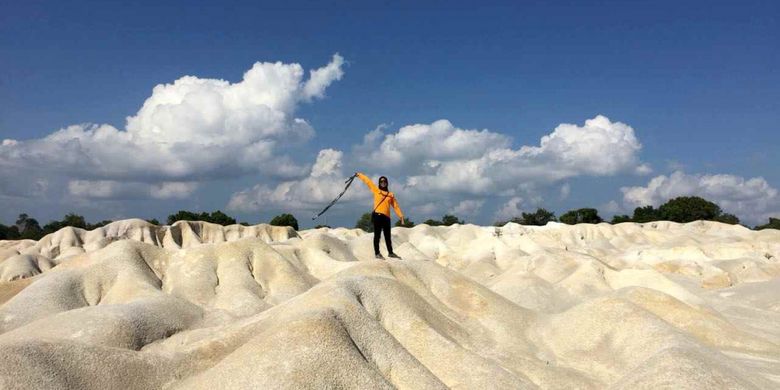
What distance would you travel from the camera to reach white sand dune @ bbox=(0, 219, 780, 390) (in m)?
10.9

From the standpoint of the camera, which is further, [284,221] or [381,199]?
[284,221]

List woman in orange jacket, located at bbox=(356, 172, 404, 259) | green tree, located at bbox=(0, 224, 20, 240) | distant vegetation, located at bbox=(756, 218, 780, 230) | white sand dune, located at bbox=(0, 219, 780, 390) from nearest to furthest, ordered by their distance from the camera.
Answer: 1. white sand dune, located at bbox=(0, 219, 780, 390)
2. woman in orange jacket, located at bbox=(356, 172, 404, 259)
3. distant vegetation, located at bbox=(756, 218, 780, 230)
4. green tree, located at bbox=(0, 224, 20, 240)

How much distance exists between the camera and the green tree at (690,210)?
115312 millimetres

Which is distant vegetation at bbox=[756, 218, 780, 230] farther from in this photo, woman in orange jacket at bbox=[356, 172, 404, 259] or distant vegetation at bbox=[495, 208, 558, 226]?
woman in orange jacket at bbox=[356, 172, 404, 259]

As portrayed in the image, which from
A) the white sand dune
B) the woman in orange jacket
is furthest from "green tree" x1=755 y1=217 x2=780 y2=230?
the woman in orange jacket

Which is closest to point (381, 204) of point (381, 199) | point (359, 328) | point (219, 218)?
point (381, 199)

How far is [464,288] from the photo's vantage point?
20.1 meters

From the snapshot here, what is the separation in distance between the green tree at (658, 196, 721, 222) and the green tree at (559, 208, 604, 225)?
13601 mm

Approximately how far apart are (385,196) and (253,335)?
23.0ft

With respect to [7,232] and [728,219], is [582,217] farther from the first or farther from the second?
[7,232]

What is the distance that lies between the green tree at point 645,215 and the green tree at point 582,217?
866 cm

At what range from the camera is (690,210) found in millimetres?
116938

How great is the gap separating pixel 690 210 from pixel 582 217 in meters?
21.2

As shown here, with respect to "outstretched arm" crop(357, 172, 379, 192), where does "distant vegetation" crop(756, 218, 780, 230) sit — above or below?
below
